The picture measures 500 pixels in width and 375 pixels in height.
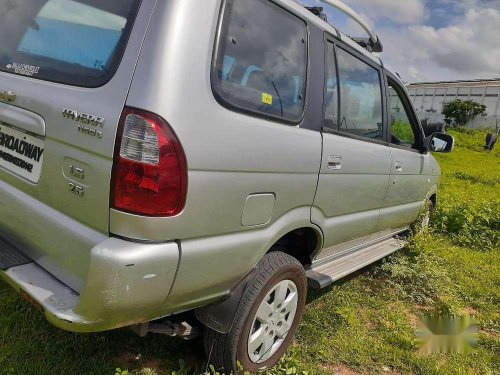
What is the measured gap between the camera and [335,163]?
8.48 ft

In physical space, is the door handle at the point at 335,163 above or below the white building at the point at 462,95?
below

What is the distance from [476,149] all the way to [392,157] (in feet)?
79.8

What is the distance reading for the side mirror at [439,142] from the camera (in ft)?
13.5

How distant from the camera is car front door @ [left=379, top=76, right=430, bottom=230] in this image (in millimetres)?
3568

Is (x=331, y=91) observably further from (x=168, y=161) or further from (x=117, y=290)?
(x=117, y=290)

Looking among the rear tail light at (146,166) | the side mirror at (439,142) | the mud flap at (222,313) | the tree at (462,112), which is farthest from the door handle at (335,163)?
the tree at (462,112)

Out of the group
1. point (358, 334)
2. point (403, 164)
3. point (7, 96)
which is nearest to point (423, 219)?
point (403, 164)

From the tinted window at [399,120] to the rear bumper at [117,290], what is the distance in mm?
2499

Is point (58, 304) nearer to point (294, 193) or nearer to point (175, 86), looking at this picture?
point (175, 86)

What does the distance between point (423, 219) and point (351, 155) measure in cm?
271

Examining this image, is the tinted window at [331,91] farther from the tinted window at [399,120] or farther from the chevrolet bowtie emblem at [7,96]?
the chevrolet bowtie emblem at [7,96]

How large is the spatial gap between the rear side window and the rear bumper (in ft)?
2.30

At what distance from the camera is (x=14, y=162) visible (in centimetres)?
208

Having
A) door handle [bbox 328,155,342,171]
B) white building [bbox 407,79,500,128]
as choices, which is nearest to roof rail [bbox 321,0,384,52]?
door handle [bbox 328,155,342,171]
